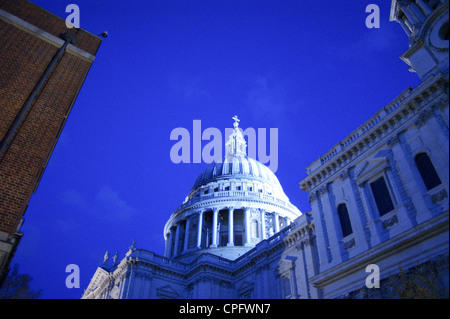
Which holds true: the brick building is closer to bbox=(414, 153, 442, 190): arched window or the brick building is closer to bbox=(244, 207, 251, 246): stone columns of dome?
bbox=(414, 153, 442, 190): arched window

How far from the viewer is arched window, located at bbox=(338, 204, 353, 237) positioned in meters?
20.4

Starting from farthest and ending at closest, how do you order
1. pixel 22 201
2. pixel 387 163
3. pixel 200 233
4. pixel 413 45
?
pixel 200 233 < pixel 413 45 < pixel 387 163 < pixel 22 201

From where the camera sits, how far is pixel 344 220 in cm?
2091

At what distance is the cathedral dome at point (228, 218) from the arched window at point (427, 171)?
3498 centimetres

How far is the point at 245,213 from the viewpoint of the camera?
5509cm

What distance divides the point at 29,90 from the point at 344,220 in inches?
722

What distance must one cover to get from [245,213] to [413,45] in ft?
123

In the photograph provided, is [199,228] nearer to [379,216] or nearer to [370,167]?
[370,167]

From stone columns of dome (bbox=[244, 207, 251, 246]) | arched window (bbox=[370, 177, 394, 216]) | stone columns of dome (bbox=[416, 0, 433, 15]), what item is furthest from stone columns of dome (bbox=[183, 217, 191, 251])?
stone columns of dome (bbox=[416, 0, 433, 15])

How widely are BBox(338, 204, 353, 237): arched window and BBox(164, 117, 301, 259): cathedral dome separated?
2987cm

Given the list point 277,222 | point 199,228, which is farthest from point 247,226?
point 199,228

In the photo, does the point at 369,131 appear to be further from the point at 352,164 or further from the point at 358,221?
the point at 358,221

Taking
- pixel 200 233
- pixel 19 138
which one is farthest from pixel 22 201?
pixel 200 233

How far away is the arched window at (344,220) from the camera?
66.8 feet
